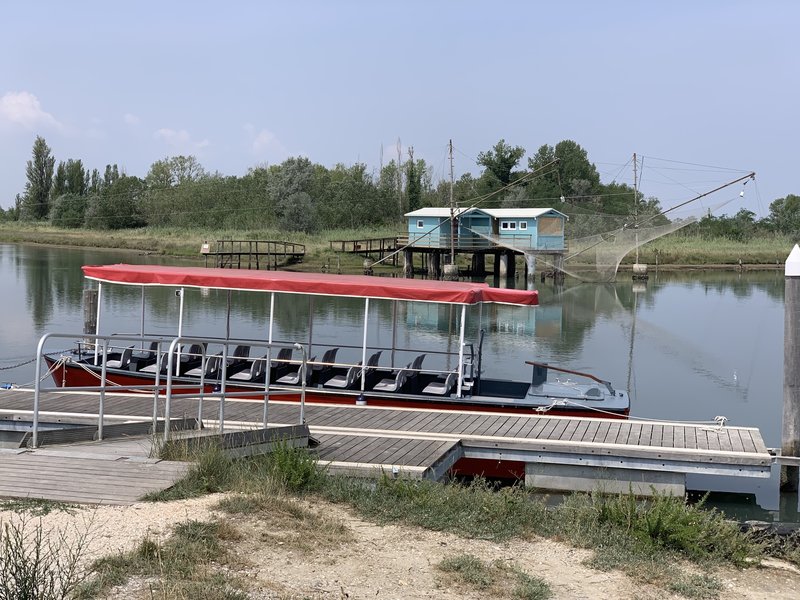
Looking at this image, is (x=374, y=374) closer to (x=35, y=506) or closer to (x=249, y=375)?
(x=249, y=375)

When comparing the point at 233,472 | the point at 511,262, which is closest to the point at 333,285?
the point at 233,472

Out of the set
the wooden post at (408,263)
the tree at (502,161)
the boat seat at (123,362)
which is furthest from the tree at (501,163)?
the boat seat at (123,362)

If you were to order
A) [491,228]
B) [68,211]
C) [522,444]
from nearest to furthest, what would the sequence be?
[522,444] < [491,228] < [68,211]

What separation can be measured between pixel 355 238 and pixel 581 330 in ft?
133

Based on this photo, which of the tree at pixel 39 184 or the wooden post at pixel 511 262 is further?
the tree at pixel 39 184

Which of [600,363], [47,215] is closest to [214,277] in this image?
[600,363]

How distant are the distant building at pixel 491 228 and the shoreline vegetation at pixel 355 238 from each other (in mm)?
5344

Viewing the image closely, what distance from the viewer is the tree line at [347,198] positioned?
267ft

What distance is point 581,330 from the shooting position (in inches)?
1358

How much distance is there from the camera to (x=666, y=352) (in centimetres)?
2942

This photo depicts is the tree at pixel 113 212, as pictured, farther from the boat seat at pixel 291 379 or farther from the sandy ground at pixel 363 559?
the sandy ground at pixel 363 559

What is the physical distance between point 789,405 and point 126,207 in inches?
3377

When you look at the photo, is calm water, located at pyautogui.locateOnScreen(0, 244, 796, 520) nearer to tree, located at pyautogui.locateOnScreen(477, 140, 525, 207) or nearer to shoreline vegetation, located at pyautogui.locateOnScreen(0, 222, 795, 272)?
shoreline vegetation, located at pyautogui.locateOnScreen(0, 222, 795, 272)

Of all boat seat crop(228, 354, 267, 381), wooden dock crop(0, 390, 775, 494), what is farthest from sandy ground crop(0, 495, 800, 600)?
boat seat crop(228, 354, 267, 381)
